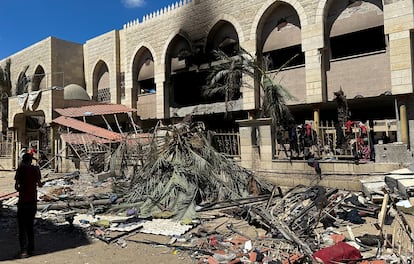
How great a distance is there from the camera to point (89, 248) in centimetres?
588

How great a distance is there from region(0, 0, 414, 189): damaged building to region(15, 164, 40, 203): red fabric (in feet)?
22.5

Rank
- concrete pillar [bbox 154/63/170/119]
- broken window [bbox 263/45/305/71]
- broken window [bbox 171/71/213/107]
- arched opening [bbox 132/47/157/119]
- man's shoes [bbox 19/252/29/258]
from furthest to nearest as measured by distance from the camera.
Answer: arched opening [bbox 132/47/157/119]
broken window [bbox 171/71/213/107]
concrete pillar [bbox 154/63/170/119]
broken window [bbox 263/45/305/71]
man's shoes [bbox 19/252/29/258]

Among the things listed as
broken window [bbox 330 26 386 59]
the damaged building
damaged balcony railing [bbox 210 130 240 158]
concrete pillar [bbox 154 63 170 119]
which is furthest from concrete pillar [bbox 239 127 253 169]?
concrete pillar [bbox 154 63 170 119]

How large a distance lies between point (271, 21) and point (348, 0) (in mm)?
3836

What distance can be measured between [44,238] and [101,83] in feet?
66.9

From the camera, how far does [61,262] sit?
515cm

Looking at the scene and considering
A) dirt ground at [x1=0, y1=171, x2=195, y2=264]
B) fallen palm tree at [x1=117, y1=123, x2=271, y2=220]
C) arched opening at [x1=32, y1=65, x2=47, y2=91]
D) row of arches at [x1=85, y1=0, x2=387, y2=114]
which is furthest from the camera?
arched opening at [x1=32, y1=65, x2=47, y2=91]

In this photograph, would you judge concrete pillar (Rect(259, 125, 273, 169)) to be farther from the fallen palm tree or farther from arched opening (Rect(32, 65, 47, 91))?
arched opening (Rect(32, 65, 47, 91))

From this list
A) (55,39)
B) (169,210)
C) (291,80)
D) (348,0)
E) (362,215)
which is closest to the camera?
(362,215)

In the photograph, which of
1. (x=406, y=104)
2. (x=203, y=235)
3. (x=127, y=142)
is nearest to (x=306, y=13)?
(x=406, y=104)

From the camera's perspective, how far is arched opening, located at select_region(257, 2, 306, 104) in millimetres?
16375

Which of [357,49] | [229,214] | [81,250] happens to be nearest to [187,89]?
[357,49]

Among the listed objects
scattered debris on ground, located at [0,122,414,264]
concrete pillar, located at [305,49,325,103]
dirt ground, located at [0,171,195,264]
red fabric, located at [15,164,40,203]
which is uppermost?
concrete pillar, located at [305,49,325,103]

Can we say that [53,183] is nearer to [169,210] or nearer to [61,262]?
[169,210]
